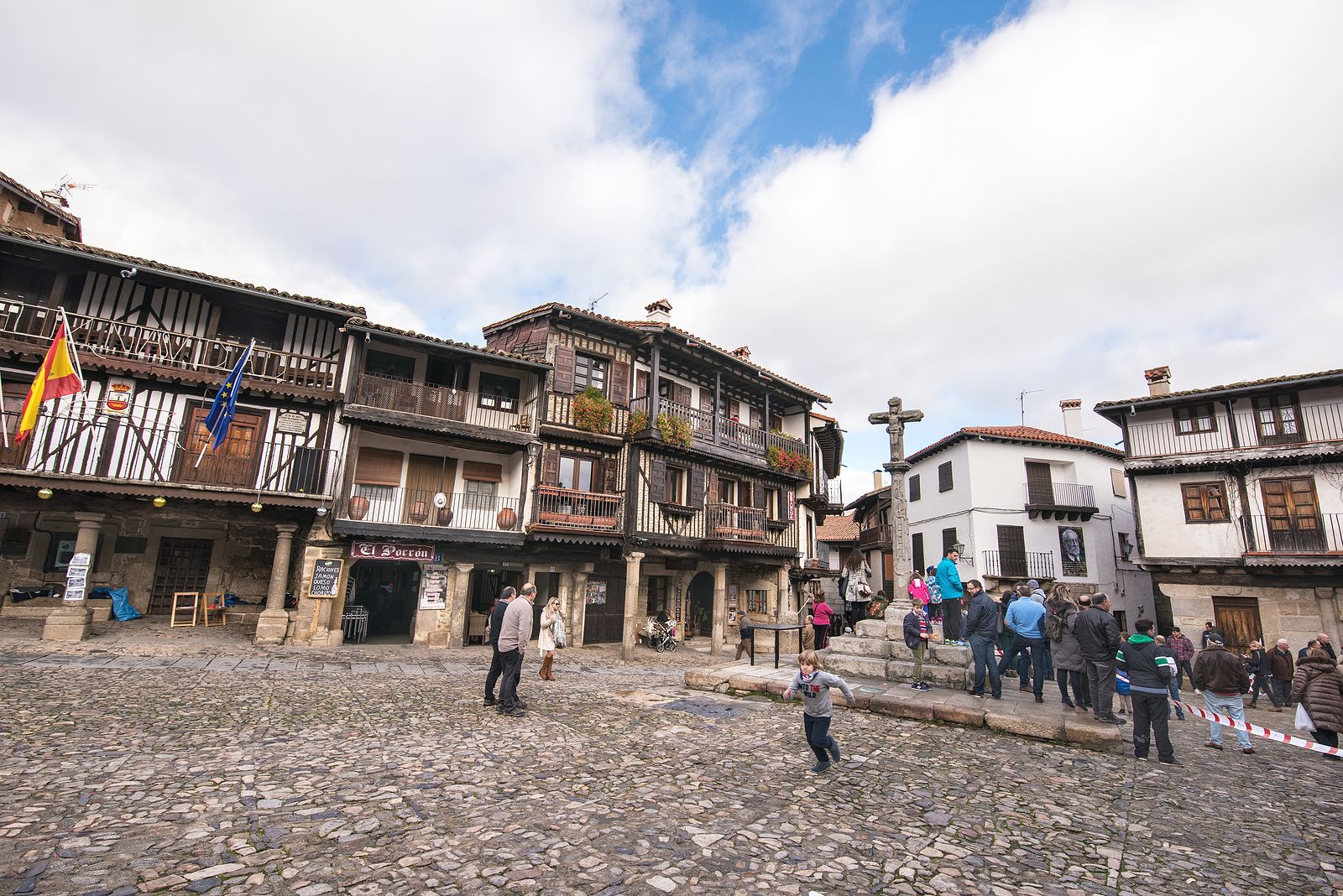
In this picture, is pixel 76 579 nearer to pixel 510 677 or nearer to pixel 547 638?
pixel 547 638

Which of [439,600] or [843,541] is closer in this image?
[439,600]

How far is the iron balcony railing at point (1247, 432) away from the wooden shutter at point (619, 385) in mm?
18762

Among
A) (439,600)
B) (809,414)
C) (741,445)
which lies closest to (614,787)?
(439,600)

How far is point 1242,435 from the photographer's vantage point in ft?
68.4

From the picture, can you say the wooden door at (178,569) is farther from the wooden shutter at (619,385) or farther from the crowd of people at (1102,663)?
the crowd of people at (1102,663)

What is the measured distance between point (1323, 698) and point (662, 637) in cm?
1591

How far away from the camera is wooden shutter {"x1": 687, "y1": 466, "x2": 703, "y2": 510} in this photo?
21453mm

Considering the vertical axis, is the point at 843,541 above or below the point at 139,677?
above

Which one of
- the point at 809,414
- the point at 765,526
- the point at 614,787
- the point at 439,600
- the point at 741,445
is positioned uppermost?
the point at 809,414

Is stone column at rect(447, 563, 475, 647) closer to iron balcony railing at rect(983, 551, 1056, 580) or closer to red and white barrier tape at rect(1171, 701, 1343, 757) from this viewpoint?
red and white barrier tape at rect(1171, 701, 1343, 757)

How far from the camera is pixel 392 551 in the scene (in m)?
17.0

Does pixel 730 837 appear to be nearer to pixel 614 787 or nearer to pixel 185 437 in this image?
pixel 614 787

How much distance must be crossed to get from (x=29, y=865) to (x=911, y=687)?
11156 mm

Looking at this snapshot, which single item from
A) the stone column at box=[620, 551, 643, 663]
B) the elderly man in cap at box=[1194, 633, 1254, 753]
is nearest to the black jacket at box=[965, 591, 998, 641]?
the elderly man in cap at box=[1194, 633, 1254, 753]
